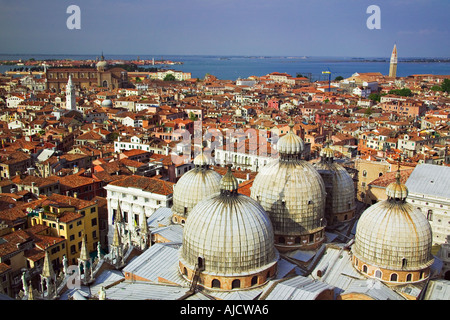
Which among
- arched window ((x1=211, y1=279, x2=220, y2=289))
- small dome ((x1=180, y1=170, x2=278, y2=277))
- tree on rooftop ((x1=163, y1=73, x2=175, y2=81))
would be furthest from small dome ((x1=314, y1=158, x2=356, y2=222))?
tree on rooftop ((x1=163, y1=73, x2=175, y2=81))

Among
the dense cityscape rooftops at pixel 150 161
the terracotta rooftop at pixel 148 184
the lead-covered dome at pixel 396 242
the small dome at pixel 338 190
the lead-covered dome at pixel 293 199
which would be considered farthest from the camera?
the terracotta rooftop at pixel 148 184

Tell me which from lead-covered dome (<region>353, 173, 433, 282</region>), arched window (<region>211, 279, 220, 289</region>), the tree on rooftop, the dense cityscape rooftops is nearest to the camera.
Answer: arched window (<region>211, 279, 220, 289</region>)

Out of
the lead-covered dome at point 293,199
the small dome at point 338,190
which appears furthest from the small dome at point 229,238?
the small dome at point 338,190

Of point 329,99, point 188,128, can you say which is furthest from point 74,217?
point 329,99

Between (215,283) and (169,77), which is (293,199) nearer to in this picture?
(215,283)

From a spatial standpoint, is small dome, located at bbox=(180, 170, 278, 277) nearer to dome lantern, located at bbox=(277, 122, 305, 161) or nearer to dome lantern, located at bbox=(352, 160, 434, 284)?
dome lantern, located at bbox=(352, 160, 434, 284)

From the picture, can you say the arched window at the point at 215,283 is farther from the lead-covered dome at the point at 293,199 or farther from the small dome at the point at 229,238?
the lead-covered dome at the point at 293,199

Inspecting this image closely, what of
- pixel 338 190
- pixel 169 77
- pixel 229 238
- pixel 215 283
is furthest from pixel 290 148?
pixel 169 77

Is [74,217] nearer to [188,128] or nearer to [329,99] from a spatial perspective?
[188,128]
